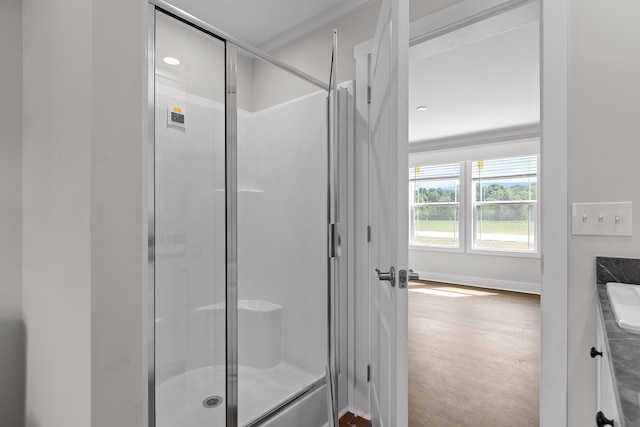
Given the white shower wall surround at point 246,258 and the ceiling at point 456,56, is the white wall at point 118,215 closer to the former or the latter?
the white shower wall surround at point 246,258

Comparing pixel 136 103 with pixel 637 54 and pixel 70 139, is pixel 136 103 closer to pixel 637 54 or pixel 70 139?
pixel 70 139

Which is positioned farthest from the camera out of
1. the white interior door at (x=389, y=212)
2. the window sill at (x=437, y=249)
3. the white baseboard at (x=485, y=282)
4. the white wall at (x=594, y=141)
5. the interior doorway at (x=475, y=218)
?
the window sill at (x=437, y=249)

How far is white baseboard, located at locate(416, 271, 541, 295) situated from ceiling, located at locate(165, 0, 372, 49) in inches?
199

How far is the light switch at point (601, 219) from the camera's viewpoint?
3.76 ft

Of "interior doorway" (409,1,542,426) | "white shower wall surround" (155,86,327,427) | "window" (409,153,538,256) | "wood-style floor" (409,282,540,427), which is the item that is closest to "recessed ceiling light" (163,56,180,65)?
"white shower wall surround" (155,86,327,427)

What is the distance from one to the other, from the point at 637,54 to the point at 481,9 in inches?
24.7

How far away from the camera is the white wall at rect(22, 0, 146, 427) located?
808 mm

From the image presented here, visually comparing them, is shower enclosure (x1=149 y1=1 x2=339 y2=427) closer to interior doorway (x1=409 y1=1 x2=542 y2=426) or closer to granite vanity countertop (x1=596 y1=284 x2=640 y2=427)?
interior doorway (x1=409 y1=1 x2=542 y2=426)

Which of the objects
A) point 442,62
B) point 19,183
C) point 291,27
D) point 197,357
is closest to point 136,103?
point 19,183

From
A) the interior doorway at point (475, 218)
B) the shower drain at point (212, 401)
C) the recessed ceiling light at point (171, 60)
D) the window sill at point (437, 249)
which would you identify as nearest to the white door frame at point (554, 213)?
the interior doorway at point (475, 218)

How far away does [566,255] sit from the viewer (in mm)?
1229

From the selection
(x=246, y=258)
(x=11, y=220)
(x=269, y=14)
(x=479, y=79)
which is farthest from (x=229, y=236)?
(x=479, y=79)

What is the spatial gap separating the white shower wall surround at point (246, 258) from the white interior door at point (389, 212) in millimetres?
447

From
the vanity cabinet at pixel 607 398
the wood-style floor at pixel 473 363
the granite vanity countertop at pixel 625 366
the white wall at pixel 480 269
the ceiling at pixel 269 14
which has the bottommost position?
the wood-style floor at pixel 473 363
